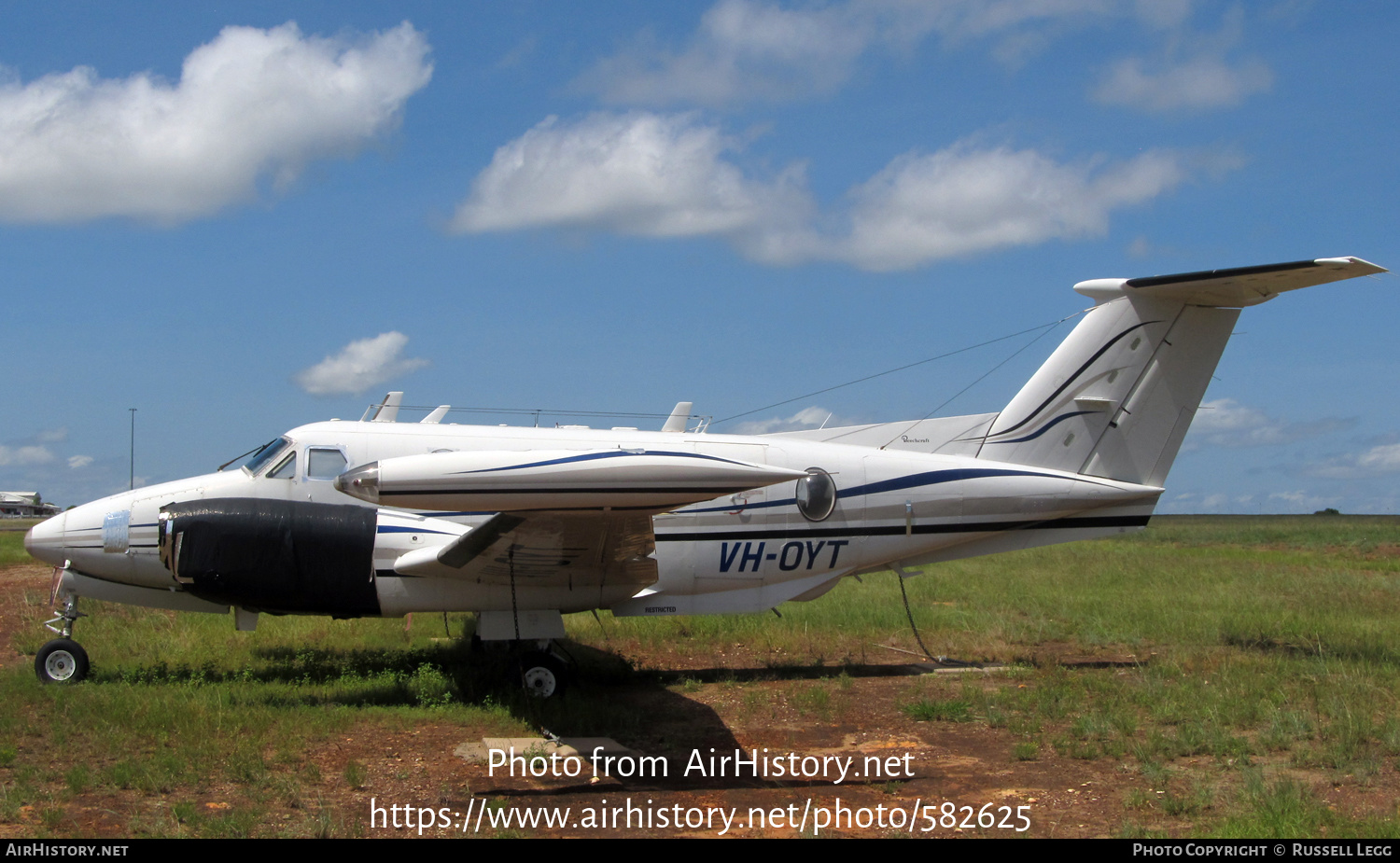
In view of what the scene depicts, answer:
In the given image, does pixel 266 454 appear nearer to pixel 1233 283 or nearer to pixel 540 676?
pixel 540 676

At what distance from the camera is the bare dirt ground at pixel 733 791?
230 inches

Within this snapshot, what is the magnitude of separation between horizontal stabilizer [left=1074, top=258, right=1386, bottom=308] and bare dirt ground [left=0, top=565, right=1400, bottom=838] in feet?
17.1

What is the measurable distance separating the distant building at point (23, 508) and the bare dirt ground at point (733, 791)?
278 ft

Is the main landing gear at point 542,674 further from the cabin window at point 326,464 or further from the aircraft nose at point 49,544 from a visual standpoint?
the aircraft nose at point 49,544

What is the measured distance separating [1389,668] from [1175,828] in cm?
605

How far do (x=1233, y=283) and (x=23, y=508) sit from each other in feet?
310

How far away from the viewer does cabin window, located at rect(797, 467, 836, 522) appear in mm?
10164

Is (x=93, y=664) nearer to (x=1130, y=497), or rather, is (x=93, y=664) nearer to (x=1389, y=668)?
(x=1130, y=497)

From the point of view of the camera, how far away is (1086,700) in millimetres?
9109

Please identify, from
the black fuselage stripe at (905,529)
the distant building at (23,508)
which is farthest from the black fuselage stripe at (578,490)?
the distant building at (23,508)

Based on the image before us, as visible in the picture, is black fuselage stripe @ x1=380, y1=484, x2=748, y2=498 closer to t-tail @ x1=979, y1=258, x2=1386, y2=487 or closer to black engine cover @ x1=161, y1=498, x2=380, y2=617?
black engine cover @ x1=161, y1=498, x2=380, y2=617

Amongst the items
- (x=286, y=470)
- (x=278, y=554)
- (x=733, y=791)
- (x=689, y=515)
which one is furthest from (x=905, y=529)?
(x=286, y=470)

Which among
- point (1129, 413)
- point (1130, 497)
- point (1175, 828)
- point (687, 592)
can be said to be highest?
point (1129, 413)

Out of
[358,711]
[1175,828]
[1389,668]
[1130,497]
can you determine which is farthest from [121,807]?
[1389,668]
